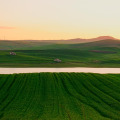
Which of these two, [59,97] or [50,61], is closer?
[59,97]

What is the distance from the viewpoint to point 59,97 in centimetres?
3744

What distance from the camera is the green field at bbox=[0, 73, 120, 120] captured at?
29.3 meters

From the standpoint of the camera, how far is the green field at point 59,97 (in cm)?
2925

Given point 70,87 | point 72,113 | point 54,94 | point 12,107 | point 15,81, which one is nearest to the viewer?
point 72,113

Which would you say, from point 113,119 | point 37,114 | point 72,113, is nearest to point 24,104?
point 37,114

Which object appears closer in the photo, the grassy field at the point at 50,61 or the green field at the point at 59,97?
the green field at the point at 59,97

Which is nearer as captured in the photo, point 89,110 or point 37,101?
point 89,110

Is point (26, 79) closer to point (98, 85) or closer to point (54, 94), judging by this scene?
point (54, 94)

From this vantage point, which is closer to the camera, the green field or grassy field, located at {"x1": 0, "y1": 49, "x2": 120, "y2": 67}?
the green field

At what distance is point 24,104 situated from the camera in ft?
111

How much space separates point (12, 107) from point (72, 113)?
30.7ft

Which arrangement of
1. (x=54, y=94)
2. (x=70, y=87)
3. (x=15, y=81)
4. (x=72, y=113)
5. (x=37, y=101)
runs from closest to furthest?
(x=72, y=113), (x=37, y=101), (x=54, y=94), (x=70, y=87), (x=15, y=81)

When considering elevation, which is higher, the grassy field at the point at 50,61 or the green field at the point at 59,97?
the grassy field at the point at 50,61

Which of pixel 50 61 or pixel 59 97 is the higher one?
pixel 50 61
